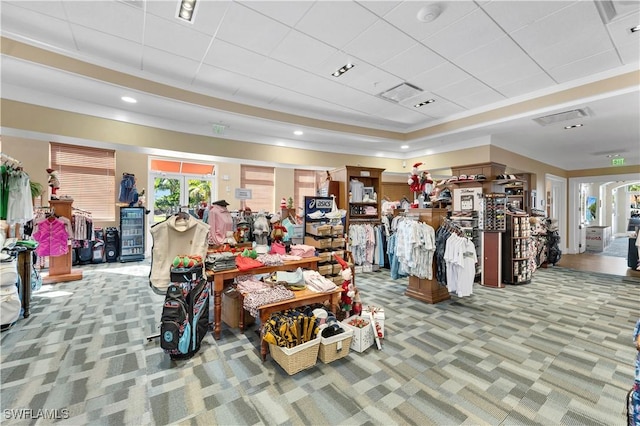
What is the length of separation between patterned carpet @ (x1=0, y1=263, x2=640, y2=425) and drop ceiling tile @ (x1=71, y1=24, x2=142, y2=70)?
3585 mm

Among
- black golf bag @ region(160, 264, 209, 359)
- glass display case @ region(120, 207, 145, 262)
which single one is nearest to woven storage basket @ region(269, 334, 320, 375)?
black golf bag @ region(160, 264, 209, 359)

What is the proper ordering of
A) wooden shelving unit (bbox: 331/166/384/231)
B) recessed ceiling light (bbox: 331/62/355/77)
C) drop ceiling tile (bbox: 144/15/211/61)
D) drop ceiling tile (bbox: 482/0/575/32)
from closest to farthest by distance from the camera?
1. drop ceiling tile (bbox: 482/0/575/32)
2. drop ceiling tile (bbox: 144/15/211/61)
3. recessed ceiling light (bbox: 331/62/355/77)
4. wooden shelving unit (bbox: 331/166/384/231)

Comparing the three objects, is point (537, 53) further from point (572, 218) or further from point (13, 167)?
point (572, 218)

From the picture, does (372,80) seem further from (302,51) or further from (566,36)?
(566,36)

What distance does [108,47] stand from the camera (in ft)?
12.1

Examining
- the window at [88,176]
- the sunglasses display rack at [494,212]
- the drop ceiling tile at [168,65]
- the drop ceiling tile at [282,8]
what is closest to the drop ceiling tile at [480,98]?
the sunglasses display rack at [494,212]

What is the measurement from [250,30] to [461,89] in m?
3.65

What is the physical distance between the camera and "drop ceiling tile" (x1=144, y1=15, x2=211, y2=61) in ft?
10.6

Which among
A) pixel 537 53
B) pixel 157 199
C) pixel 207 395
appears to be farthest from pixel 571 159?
pixel 157 199

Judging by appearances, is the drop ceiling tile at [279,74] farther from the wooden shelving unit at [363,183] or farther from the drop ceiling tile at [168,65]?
the wooden shelving unit at [363,183]

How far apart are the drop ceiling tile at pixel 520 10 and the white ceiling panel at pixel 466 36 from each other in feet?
0.28

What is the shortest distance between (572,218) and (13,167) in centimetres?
1499

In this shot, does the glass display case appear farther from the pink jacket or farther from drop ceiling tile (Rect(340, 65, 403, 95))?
drop ceiling tile (Rect(340, 65, 403, 95))

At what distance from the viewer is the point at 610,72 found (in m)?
4.09
